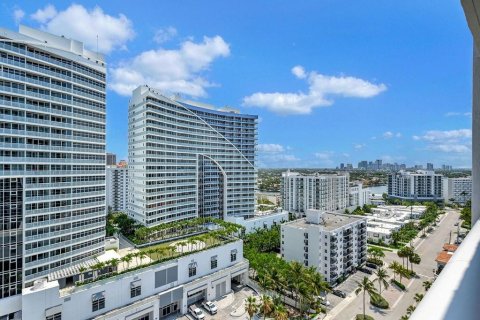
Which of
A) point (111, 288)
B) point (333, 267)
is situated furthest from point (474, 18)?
point (333, 267)

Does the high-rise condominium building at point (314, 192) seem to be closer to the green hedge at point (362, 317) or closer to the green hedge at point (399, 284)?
the green hedge at point (399, 284)

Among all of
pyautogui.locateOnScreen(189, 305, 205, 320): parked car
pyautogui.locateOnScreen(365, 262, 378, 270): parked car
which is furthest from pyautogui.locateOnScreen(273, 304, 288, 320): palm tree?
pyautogui.locateOnScreen(365, 262, 378, 270): parked car

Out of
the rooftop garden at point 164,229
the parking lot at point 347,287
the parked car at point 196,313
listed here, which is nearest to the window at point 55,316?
the parked car at point 196,313

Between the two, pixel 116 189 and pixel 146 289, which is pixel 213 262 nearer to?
pixel 146 289

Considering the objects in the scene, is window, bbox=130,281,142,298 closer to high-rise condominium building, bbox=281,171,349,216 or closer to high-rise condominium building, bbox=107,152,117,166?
high-rise condominium building, bbox=281,171,349,216

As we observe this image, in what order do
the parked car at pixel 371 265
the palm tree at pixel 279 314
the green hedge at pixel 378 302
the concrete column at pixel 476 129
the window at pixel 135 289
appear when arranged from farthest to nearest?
1. the parked car at pixel 371 265
2. the green hedge at pixel 378 302
3. the window at pixel 135 289
4. the palm tree at pixel 279 314
5. the concrete column at pixel 476 129

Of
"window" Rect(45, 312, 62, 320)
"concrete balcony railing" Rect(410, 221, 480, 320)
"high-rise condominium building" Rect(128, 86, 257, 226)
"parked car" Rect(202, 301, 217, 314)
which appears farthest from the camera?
"high-rise condominium building" Rect(128, 86, 257, 226)

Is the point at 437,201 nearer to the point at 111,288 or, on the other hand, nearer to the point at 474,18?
the point at 111,288
